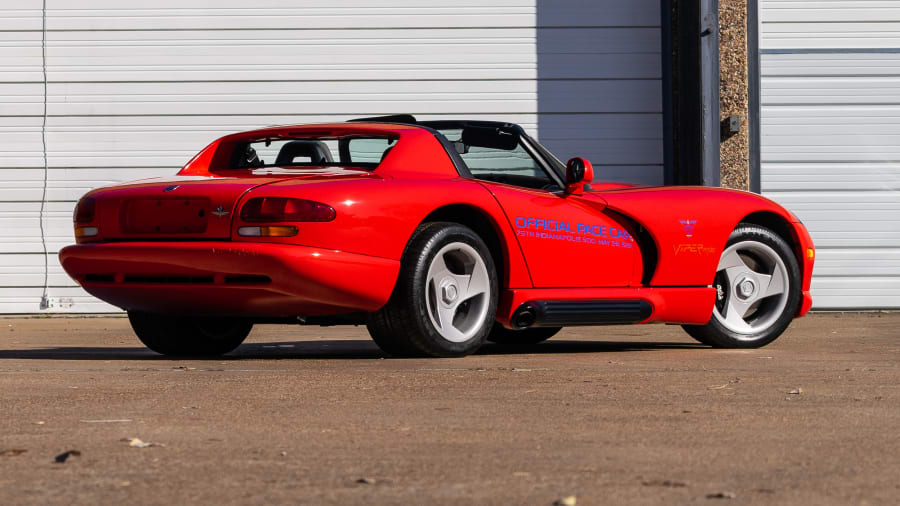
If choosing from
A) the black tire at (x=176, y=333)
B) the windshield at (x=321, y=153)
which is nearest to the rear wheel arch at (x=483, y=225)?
the windshield at (x=321, y=153)

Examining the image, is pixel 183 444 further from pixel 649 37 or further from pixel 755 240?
pixel 649 37

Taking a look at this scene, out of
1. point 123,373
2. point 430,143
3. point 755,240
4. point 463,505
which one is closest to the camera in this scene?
point 463,505

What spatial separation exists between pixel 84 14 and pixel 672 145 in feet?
16.8

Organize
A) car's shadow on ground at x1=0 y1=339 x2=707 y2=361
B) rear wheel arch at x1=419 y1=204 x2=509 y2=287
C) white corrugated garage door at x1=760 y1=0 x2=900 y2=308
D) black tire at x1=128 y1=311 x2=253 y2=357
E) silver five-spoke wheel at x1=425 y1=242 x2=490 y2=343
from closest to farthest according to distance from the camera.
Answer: silver five-spoke wheel at x1=425 y1=242 x2=490 y2=343 < rear wheel arch at x1=419 y1=204 x2=509 y2=287 < car's shadow on ground at x1=0 y1=339 x2=707 y2=361 < black tire at x1=128 y1=311 x2=253 y2=357 < white corrugated garage door at x1=760 y1=0 x2=900 y2=308

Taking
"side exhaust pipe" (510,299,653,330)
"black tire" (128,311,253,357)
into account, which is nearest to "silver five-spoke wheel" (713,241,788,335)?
"side exhaust pipe" (510,299,653,330)

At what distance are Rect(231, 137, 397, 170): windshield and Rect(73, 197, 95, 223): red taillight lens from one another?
32.9 inches

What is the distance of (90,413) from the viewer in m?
4.40

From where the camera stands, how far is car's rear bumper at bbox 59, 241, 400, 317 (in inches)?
235

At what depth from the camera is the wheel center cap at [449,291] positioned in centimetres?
652

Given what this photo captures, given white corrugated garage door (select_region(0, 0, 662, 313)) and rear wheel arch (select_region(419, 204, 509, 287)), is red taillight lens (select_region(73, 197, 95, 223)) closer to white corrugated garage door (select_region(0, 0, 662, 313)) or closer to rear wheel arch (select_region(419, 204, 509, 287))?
rear wheel arch (select_region(419, 204, 509, 287))

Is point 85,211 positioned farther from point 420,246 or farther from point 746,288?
point 746,288

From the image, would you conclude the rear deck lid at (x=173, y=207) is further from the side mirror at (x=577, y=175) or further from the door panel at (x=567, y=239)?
the side mirror at (x=577, y=175)

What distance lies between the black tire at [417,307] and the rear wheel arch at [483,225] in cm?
15

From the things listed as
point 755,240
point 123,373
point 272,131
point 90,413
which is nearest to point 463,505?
point 90,413
